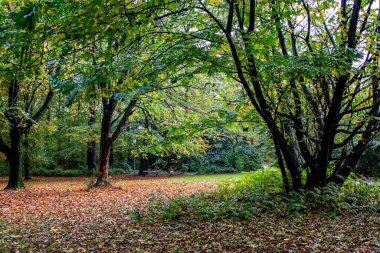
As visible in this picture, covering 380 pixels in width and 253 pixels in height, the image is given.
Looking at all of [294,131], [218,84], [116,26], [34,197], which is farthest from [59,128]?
[116,26]

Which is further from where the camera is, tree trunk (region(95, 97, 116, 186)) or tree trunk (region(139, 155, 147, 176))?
tree trunk (region(139, 155, 147, 176))

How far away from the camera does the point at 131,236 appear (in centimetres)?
525

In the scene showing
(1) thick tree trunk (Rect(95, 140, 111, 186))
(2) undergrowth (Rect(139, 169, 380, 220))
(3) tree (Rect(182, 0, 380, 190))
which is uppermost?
(3) tree (Rect(182, 0, 380, 190))

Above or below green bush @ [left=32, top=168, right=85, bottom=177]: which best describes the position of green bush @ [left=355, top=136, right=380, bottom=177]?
above

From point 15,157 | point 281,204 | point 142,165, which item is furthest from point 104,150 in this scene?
point 142,165

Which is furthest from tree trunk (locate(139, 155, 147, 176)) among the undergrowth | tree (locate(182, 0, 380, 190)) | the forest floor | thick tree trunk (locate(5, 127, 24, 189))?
tree (locate(182, 0, 380, 190))

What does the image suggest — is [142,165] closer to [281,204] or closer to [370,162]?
[370,162]

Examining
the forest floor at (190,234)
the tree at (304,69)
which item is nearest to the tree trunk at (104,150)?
the forest floor at (190,234)

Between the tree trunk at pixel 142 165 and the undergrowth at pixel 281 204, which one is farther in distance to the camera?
the tree trunk at pixel 142 165

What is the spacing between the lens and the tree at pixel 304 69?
16.3ft

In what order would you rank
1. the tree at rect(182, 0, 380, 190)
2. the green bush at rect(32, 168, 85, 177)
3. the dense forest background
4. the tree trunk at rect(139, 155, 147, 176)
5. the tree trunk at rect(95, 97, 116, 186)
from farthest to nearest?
the green bush at rect(32, 168, 85, 177) → the tree trunk at rect(139, 155, 147, 176) → the tree trunk at rect(95, 97, 116, 186) → the tree at rect(182, 0, 380, 190) → the dense forest background

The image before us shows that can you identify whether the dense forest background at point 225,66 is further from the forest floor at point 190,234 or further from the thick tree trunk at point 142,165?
the thick tree trunk at point 142,165

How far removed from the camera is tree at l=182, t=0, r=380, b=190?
4.95 meters

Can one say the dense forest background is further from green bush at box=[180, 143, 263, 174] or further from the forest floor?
green bush at box=[180, 143, 263, 174]
